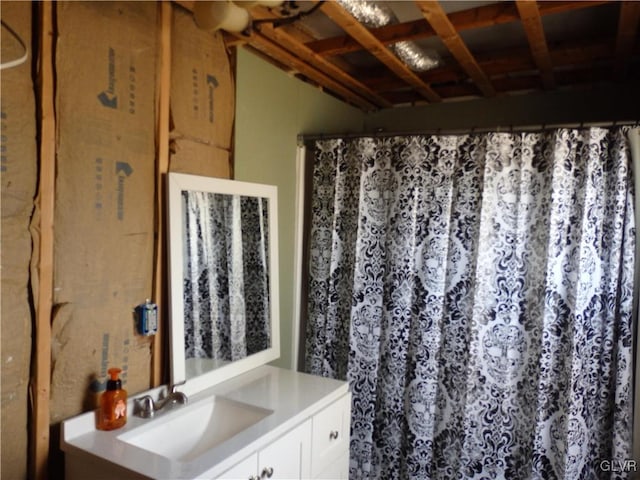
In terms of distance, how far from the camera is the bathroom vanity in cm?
142

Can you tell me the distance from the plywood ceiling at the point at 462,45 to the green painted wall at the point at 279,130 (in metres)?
0.11

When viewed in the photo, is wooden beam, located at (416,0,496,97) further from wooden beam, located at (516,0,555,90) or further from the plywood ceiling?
wooden beam, located at (516,0,555,90)

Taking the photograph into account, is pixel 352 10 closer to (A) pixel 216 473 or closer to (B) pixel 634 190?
(B) pixel 634 190

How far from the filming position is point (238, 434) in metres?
1.53

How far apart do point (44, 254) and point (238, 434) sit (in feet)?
2.81

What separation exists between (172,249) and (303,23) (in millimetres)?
1282

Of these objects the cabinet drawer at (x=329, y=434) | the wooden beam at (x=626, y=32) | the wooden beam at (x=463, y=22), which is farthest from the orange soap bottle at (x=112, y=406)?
the wooden beam at (x=626, y=32)

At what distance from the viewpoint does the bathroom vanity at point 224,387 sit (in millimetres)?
1418

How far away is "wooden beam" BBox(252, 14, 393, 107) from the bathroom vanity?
710 mm

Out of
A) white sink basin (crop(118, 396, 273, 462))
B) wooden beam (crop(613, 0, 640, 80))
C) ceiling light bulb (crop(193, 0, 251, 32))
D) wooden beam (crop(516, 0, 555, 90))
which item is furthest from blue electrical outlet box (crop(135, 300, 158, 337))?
wooden beam (crop(613, 0, 640, 80))

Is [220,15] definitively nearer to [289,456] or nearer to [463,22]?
[463,22]

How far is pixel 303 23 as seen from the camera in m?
2.22

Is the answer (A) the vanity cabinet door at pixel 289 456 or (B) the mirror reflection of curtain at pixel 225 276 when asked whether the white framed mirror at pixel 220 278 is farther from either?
(A) the vanity cabinet door at pixel 289 456

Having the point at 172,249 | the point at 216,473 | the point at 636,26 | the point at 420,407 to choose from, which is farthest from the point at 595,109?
the point at 216,473
